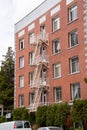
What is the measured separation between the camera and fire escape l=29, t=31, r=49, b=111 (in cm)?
4438

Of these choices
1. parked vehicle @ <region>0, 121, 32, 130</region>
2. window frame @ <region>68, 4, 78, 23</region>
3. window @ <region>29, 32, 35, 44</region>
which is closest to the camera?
parked vehicle @ <region>0, 121, 32, 130</region>

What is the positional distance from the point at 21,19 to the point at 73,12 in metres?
14.8

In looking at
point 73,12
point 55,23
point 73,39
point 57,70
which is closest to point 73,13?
point 73,12

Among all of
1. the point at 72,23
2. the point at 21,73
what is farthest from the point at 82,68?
the point at 21,73

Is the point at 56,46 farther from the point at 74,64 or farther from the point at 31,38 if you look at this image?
the point at 31,38

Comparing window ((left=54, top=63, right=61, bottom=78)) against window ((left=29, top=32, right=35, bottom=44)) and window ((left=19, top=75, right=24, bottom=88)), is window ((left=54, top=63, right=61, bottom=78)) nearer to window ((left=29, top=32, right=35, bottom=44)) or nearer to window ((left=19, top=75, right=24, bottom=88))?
window ((left=29, top=32, right=35, bottom=44))

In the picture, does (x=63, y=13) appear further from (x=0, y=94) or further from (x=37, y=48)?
(x=0, y=94)

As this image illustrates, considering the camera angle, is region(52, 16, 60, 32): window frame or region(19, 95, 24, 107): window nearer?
region(52, 16, 60, 32): window frame

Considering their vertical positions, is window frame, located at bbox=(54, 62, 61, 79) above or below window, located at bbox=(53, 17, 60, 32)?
below

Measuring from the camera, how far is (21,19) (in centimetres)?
5428

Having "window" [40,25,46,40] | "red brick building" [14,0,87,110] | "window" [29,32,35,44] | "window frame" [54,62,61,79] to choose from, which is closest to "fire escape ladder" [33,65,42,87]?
"red brick building" [14,0,87,110]

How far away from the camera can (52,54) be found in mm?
44031

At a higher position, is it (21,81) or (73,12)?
(73,12)

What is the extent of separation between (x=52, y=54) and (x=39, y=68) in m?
3.15
